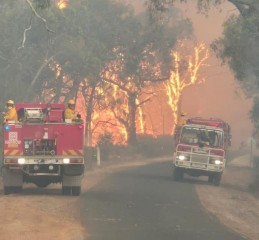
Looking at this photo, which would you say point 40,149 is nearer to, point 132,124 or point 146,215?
point 146,215

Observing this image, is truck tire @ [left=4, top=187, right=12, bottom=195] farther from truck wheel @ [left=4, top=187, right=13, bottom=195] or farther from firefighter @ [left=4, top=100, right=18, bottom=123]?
firefighter @ [left=4, top=100, right=18, bottom=123]

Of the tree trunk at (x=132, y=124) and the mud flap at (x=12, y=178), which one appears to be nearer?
the mud flap at (x=12, y=178)

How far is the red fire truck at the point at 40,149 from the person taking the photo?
16844mm

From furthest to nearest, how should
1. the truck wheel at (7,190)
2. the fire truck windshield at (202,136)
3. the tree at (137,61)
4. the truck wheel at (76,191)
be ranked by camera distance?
the tree at (137,61) → the fire truck windshield at (202,136) → the truck wheel at (76,191) → the truck wheel at (7,190)

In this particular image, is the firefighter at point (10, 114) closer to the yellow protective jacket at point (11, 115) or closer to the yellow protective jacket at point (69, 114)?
the yellow protective jacket at point (11, 115)

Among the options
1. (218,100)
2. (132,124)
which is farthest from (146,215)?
(218,100)

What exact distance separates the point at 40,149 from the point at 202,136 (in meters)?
10.5

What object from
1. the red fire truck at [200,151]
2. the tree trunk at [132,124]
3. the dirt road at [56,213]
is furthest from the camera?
the tree trunk at [132,124]

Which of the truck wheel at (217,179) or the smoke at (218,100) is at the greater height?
the smoke at (218,100)

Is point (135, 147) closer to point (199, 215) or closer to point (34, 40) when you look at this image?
point (34, 40)

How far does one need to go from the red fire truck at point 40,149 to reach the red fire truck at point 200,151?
29.6ft

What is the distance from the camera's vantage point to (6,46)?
40.8 meters

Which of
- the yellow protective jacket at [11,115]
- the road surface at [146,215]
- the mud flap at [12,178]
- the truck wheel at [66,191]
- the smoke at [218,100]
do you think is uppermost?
the smoke at [218,100]

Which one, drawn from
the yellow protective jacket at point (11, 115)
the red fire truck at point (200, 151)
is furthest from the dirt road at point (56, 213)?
the red fire truck at point (200, 151)
